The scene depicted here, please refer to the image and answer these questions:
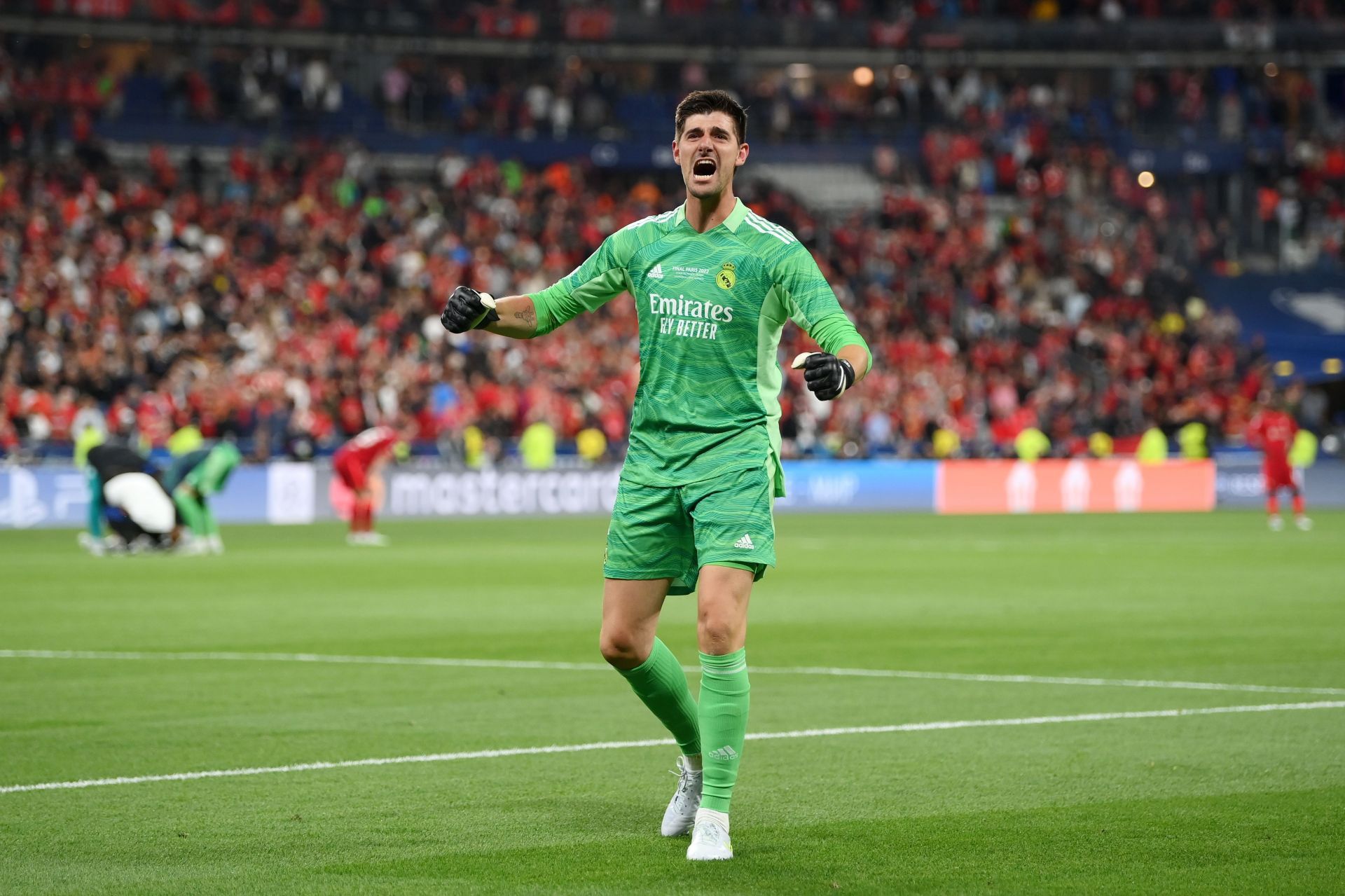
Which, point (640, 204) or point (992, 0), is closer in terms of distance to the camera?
point (640, 204)

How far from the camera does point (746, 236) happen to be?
22.3 ft

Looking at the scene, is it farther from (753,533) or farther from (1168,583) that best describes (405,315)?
(753,533)

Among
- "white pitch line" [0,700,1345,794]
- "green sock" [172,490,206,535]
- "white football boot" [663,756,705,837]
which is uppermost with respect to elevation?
"white football boot" [663,756,705,837]

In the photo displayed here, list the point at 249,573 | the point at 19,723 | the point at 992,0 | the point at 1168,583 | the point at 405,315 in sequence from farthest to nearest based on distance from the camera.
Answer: the point at 992,0, the point at 405,315, the point at 249,573, the point at 1168,583, the point at 19,723

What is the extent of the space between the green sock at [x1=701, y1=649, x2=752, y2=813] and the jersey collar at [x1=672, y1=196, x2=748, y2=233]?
152 cm

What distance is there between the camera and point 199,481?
23.2 m

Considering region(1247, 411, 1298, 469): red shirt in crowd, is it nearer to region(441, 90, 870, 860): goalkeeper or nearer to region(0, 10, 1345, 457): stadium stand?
region(0, 10, 1345, 457): stadium stand

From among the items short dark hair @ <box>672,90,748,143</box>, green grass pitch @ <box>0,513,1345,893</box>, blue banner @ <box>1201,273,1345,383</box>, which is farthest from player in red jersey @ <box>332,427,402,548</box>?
blue banner @ <box>1201,273,1345,383</box>

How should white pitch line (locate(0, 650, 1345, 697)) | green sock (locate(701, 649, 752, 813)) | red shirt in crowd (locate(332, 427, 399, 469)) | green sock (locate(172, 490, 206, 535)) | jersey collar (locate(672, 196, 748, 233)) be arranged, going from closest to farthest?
green sock (locate(701, 649, 752, 813)), jersey collar (locate(672, 196, 748, 233)), white pitch line (locate(0, 650, 1345, 697)), green sock (locate(172, 490, 206, 535)), red shirt in crowd (locate(332, 427, 399, 469))

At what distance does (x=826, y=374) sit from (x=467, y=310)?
143 cm

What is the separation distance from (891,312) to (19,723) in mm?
33884

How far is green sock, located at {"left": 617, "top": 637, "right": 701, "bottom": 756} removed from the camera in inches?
272

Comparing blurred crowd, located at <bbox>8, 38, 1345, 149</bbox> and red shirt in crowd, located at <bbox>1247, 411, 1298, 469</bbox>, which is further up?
blurred crowd, located at <bbox>8, 38, 1345, 149</bbox>

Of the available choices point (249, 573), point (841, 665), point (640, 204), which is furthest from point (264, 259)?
point (841, 665)
